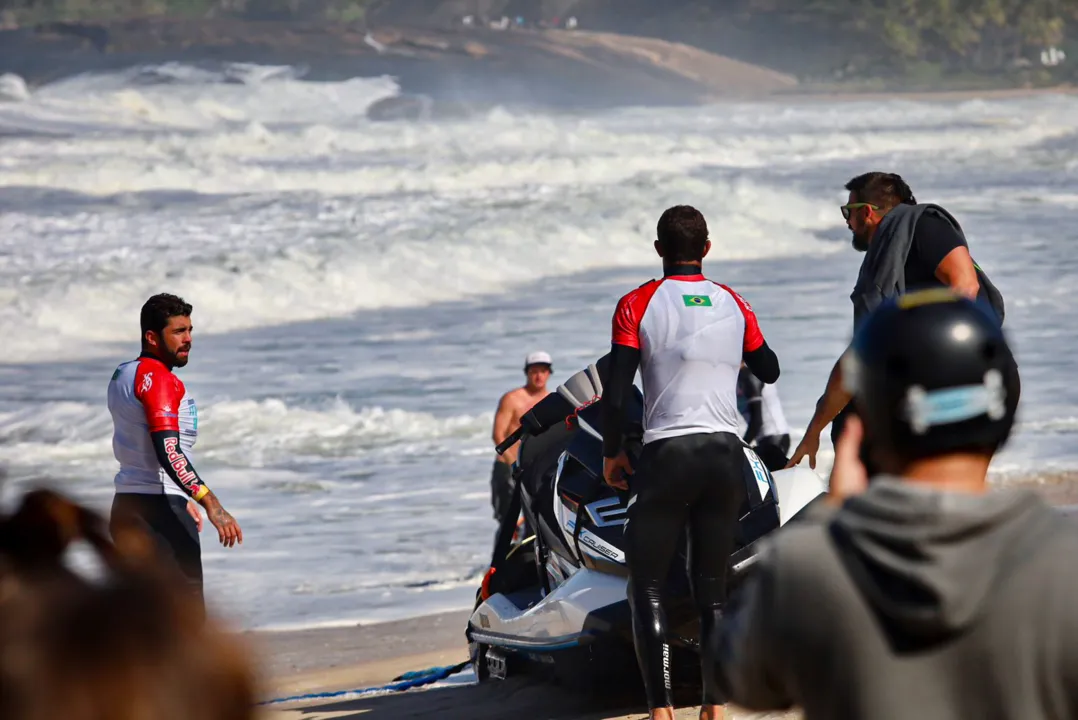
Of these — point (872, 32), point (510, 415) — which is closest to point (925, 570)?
point (510, 415)

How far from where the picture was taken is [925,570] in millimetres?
1782

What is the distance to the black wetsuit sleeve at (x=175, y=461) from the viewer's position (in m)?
5.38

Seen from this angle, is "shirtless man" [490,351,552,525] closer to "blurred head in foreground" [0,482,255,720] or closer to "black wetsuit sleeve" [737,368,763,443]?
"black wetsuit sleeve" [737,368,763,443]

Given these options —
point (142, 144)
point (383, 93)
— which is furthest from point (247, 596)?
point (383, 93)

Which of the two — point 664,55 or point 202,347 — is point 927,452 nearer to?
point 202,347

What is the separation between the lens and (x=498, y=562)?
247 inches

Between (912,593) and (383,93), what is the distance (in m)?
51.8

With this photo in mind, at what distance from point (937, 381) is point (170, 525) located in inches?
160

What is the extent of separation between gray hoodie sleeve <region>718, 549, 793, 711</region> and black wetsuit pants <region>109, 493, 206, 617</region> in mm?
3721

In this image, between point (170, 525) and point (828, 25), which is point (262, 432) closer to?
point (170, 525)

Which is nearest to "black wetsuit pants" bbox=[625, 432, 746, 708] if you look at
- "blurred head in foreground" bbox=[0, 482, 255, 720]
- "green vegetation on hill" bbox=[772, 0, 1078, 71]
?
"blurred head in foreground" bbox=[0, 482, 255, 720]

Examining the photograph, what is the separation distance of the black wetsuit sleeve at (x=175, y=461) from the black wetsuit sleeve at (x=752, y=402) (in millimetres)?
2867

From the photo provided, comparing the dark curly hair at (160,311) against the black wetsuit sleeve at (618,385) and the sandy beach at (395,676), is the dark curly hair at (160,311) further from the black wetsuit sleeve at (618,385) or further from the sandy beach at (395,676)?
the black wetsuit sleeve at (618,385)

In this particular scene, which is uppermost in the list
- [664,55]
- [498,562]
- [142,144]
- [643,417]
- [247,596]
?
[664,55]
